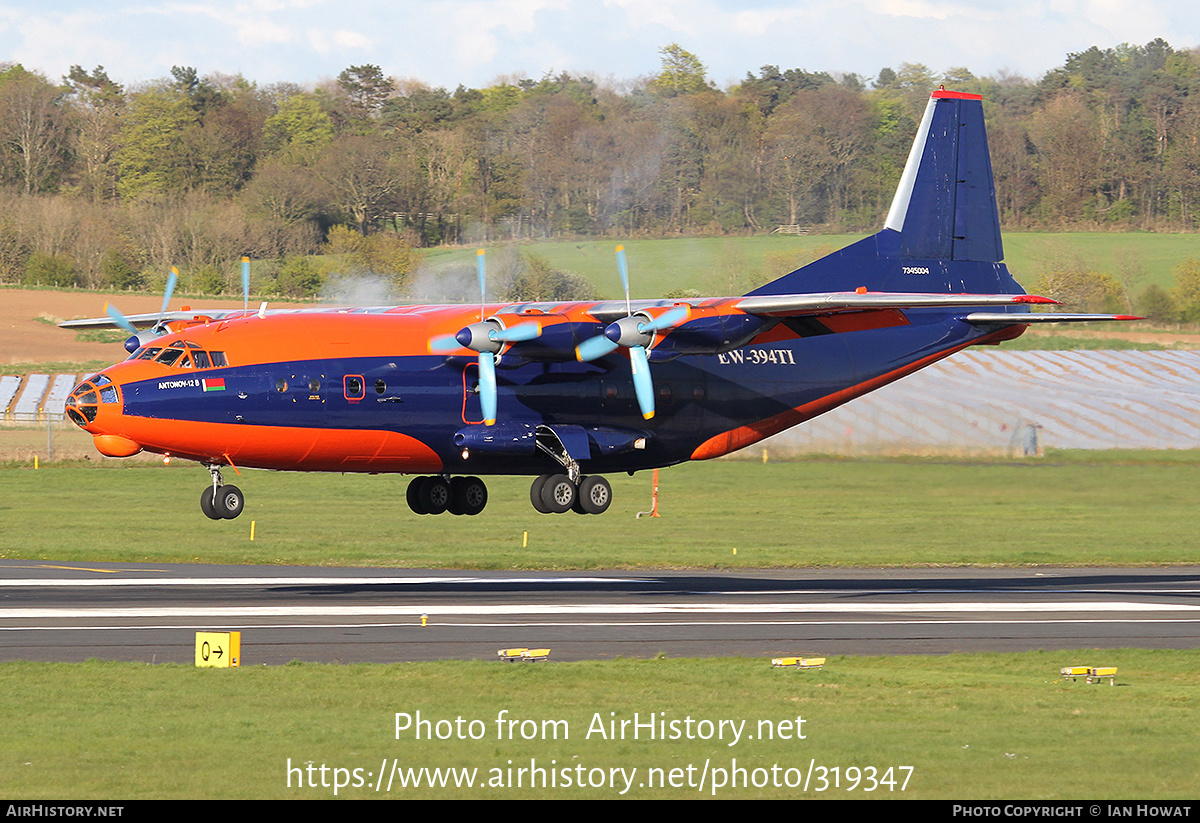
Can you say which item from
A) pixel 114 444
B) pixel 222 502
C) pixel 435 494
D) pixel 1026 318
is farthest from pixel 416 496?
pixel 1026 318

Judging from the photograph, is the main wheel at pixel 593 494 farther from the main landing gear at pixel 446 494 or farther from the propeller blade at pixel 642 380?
the main landing gear at pixel 446 494

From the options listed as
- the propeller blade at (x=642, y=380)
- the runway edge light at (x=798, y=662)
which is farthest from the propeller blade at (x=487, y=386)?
the runway edge light at (x=798, y=662)

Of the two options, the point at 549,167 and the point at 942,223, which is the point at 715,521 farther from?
the point at 549,167

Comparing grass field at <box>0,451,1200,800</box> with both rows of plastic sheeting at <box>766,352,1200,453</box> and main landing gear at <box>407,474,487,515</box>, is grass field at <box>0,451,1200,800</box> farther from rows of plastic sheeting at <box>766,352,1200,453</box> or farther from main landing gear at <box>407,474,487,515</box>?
rows of plastic sheeting at <box>766,352,1200,453</box>

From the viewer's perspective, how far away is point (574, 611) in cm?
3828

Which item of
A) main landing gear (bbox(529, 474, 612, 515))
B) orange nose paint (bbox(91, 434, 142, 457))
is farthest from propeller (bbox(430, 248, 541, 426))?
orange nose paint (bbox(91, 434, 142, 457))

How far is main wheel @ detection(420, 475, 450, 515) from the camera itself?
40.9m

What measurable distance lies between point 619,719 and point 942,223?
26.7 metres

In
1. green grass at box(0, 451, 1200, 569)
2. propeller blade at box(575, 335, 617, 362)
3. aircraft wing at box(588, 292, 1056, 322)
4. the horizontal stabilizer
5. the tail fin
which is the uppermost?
the tail fin

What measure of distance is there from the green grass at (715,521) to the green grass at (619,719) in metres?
22.0

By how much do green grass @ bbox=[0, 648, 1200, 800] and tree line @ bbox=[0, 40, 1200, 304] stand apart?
43.2m
